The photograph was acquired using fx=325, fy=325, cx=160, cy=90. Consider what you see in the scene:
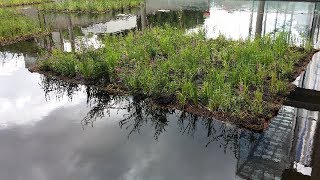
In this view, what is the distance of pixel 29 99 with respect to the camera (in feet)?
21.8

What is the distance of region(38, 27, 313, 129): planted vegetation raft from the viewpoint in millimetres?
5590

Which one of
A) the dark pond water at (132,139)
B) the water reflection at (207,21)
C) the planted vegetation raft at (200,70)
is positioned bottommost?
the dark pond water at (132,139)

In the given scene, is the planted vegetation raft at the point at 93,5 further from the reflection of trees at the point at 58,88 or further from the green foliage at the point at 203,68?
the reflection of trees at the point at 58,88

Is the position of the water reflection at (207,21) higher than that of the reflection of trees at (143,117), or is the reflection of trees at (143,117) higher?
the water reflection at (207,21)

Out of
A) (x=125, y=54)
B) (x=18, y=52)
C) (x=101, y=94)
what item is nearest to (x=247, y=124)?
(x=101, y=94)

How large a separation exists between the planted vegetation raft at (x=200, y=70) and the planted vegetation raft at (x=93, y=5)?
9980 mm

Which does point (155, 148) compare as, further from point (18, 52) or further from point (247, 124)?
point (18, 52)

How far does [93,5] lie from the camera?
61.8 ft

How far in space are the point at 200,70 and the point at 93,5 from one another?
1338cm

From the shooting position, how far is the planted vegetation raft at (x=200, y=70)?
559 centimetres

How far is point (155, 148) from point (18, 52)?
7437mm

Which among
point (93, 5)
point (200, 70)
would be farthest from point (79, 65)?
point (93, 5)

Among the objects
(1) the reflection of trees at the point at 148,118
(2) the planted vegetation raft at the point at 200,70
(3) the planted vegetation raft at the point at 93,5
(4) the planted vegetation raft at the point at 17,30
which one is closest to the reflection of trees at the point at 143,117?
(1) the reflection of trees at the point at 148,118

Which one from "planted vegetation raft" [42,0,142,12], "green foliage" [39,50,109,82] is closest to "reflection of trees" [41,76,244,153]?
"green foliage" [39,50,109,82]
